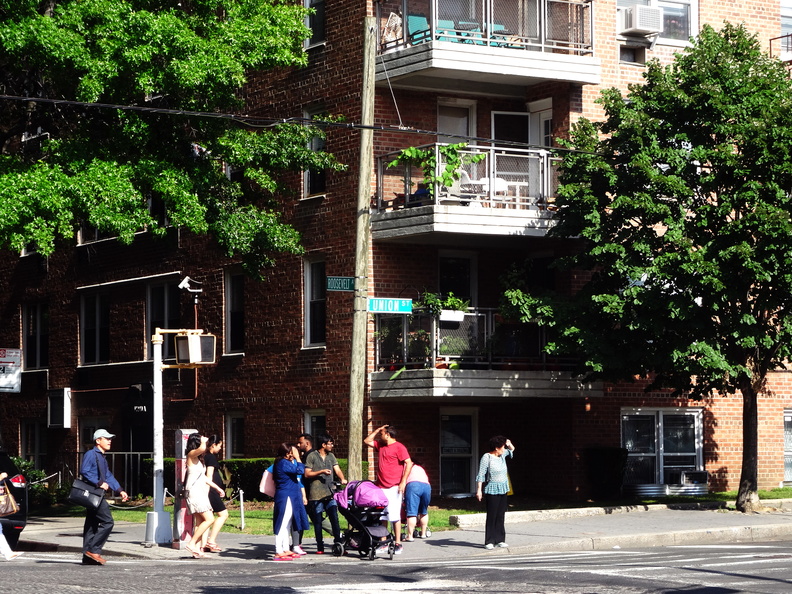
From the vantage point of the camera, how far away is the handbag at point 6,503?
17750 millimetres

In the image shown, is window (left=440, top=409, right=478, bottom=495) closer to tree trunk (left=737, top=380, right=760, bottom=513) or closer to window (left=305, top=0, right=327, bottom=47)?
tree trunk (left=737, top=380, right=760, bottom=513)

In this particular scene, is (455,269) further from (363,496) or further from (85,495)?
(85,495)

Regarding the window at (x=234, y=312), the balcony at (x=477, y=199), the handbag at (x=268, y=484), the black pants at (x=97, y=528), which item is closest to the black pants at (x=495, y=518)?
the handbag at (x=268, y=484)

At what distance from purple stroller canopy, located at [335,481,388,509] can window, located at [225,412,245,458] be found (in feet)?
41.2

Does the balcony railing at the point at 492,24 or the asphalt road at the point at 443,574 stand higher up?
the balcony railing at the point at 492,24

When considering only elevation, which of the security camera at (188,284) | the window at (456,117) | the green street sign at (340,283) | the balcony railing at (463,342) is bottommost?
the balcony railing at (463,342)

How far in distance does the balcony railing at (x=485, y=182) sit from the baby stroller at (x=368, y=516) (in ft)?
27.7

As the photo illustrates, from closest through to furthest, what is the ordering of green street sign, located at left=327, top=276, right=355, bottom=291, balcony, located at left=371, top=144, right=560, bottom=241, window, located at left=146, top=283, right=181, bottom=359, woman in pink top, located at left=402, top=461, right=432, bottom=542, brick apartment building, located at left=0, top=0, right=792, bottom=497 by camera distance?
woman in pink top, located at left=402, top=461, right=432, bottom=542, green street sign, located at left=327, top=276, right=355, bottom=291, balcony, located at left=371, top=144, right=560, bottom=241, brick apartment building, located at left=0, top=0, right=792, bottom=497, window, located at left=146, top=283, right=181, bottom=359

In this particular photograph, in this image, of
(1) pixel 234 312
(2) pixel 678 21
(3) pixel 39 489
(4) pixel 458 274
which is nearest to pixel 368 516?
(4) pixel 458 274

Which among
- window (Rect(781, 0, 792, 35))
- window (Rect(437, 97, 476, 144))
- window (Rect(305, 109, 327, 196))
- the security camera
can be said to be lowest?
the security camera

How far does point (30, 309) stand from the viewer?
Answer: 3812 cm

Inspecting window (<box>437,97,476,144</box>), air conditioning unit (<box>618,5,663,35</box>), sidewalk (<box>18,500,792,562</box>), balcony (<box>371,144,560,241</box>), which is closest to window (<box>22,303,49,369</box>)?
sidewalk (<box>18,500,792,562</box>)

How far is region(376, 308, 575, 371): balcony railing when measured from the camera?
25.1 meters

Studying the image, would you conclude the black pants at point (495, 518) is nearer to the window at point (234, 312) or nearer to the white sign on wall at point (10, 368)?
the window at point (234, 312)
